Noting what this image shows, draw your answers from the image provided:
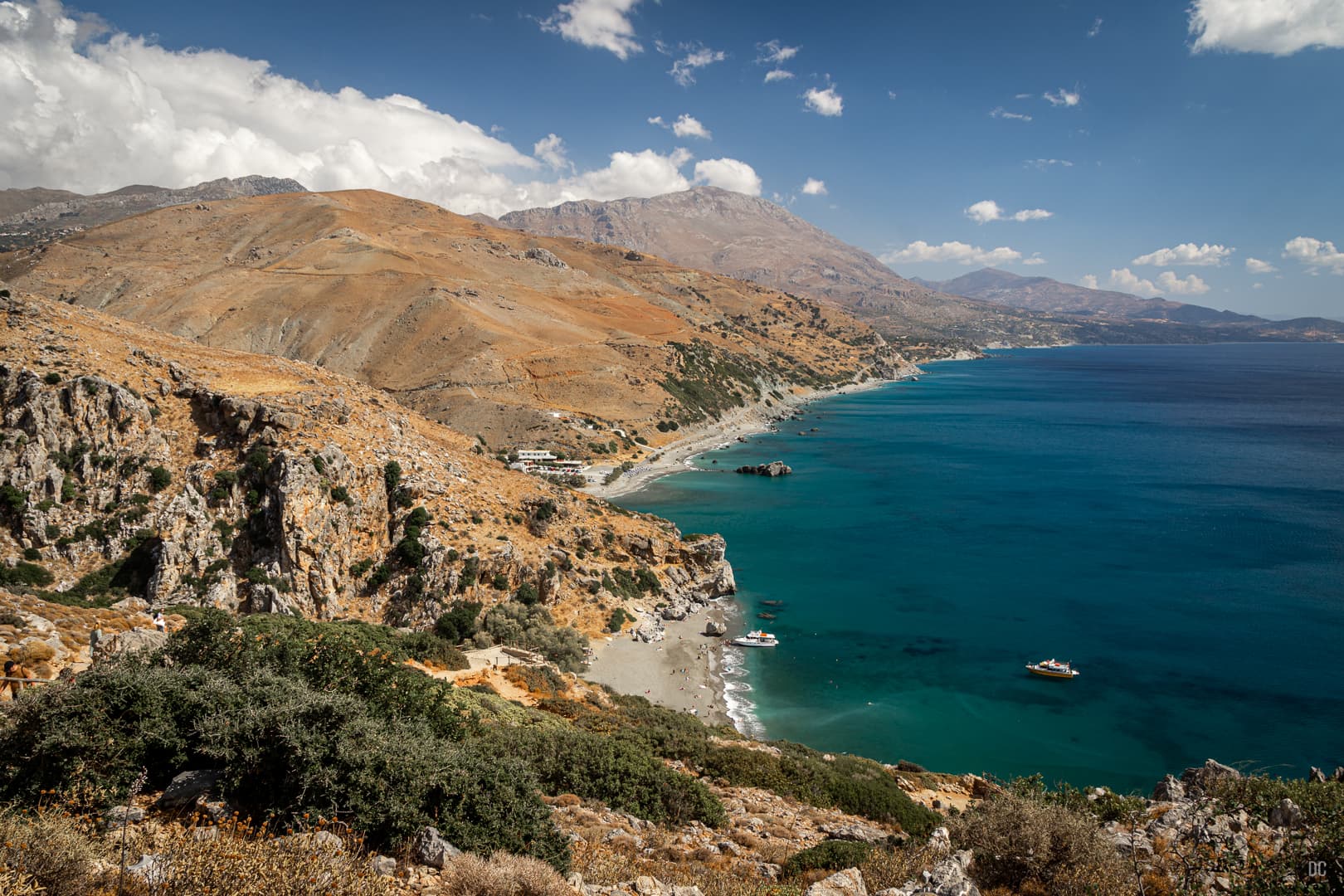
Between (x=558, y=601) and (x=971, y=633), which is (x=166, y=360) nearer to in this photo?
(x=558, y=601)

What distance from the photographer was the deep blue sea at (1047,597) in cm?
3092

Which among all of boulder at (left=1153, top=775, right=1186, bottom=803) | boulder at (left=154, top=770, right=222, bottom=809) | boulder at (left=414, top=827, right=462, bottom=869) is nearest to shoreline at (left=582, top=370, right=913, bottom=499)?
boulder at (left=1153, top=775, right=1186, bottom=803)

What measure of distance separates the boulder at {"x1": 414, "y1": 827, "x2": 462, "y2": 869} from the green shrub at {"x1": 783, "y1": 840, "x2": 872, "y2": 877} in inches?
223

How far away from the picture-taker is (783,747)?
21.8 metres

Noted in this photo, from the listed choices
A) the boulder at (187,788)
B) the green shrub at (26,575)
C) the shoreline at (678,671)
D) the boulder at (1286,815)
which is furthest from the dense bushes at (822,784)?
the green shrub at (26,575)

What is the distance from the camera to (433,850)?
862 cm

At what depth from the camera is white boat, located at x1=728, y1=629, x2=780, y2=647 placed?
38.6 m

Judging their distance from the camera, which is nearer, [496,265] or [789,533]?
[789,533]

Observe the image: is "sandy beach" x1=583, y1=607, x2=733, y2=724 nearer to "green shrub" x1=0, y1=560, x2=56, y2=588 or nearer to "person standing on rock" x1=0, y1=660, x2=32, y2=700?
"green shrub" x1=0, y1=560, x2=56, y2=588

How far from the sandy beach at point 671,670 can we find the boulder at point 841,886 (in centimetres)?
2016

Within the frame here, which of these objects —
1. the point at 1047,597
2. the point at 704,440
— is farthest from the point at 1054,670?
the point at 704,440

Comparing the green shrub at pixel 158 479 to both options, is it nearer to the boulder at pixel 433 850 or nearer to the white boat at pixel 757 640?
the boulder at pixel 433 850

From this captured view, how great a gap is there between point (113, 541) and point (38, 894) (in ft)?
89.8

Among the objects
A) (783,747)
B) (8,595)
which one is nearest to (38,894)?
(8,595)
